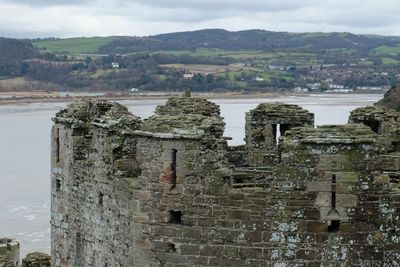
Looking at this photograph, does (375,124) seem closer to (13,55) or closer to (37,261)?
(37,261)

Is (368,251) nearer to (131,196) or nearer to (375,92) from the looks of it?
(131,196)

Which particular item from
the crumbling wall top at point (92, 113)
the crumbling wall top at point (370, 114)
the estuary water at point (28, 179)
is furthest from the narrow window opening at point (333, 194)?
the estuary water at point (28, 179)

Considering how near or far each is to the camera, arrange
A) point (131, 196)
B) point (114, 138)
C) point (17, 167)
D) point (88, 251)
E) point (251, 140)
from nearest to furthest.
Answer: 1. point (131, 196)
2. point (114, 138)
3. point (88, 251)
4. point (251, 140)
5. point (17, 167)

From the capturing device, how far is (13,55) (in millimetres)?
181125

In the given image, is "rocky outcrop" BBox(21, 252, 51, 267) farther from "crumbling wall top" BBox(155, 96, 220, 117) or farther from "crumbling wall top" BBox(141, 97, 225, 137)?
"crumbling wall top" BBox(141, 97, 225, 137)

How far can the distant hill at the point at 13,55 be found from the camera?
6609 inches

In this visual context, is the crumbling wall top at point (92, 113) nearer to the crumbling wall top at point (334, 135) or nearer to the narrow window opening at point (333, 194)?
the crumbling wall top at point (334, 135)

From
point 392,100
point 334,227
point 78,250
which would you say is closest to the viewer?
point 334,227

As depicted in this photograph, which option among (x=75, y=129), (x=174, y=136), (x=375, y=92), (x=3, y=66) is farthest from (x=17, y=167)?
(x=3, y=66)

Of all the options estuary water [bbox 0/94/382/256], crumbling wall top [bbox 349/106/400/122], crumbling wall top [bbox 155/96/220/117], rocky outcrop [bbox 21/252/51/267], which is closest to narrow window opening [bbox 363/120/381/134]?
crumbling wall top [bbox 349/106/400/122]

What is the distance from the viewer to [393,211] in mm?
10672

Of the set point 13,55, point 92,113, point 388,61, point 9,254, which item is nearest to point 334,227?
point 92,113

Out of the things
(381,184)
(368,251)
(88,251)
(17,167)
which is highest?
(381,184)

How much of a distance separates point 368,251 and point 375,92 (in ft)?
384
